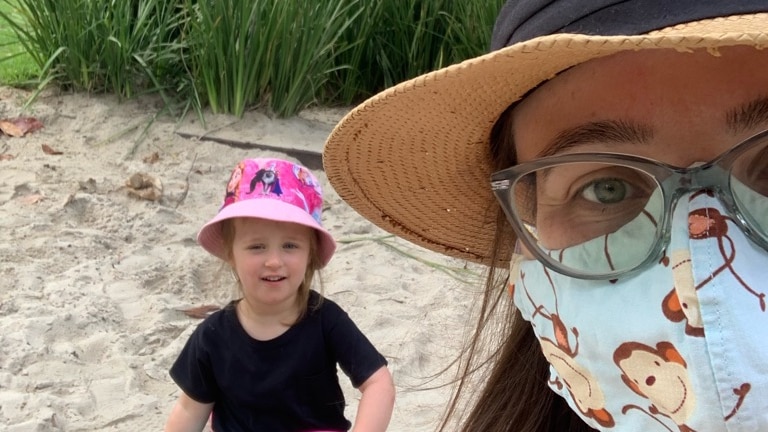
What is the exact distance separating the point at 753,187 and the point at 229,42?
435 cm

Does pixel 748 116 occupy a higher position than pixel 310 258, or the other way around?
pixel 748 116

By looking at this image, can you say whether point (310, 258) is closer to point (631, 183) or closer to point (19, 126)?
point (631, 183)

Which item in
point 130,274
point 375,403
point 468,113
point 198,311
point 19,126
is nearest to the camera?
point 468,113

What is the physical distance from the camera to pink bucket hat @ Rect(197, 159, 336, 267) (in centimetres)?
244

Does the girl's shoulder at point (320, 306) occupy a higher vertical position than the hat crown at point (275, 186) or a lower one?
lower

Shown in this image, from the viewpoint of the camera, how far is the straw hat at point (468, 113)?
3.21 ft

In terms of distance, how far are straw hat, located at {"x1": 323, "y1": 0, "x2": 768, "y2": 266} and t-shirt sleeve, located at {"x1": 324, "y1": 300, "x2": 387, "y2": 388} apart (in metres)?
0.76

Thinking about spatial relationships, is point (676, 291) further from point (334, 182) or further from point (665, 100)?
point (334, 182)

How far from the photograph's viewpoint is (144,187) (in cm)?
452

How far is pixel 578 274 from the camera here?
1190 mm

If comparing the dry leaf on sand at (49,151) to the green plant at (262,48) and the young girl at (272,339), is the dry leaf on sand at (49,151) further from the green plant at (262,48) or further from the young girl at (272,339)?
the young girl at (272,339)

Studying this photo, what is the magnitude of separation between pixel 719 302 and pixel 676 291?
6cm

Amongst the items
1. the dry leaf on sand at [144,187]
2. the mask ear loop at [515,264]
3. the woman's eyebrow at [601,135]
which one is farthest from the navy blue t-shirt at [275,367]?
the dry leaf on sand at [144,187]

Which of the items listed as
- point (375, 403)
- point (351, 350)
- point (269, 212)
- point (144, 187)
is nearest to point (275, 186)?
point (269, 212)
